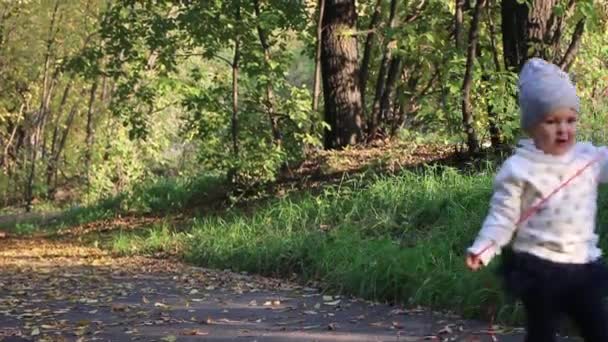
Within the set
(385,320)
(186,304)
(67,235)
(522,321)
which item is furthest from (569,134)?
(67,235)

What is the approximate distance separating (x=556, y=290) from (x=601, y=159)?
63cm

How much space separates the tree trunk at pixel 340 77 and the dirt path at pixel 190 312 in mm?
4856

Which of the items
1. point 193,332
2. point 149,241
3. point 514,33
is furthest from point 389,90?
point 193,332

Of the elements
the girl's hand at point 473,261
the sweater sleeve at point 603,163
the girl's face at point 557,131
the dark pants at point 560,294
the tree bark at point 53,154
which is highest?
the girl's face at point 557,131

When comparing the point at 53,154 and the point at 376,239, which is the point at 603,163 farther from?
the point at 53,154

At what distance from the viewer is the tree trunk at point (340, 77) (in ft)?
47.5

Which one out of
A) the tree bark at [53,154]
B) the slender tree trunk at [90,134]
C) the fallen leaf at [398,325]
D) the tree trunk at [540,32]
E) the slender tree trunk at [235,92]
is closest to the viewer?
the fallen leaf at [398,325]

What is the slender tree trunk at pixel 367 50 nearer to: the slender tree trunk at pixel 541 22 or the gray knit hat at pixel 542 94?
the slender tree trunk at pixel 541 22

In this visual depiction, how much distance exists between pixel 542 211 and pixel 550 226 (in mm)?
74

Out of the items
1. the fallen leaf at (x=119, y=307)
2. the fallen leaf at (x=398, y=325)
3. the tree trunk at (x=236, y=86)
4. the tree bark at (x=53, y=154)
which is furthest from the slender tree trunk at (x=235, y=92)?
the tree bark at (x=53, y=154)

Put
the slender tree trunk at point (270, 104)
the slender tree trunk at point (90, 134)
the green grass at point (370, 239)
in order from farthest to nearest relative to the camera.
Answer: the slender tree trunk at point (90, 134) → the slender tree trunk at point (270, 104) → the green grass at point (370, 239)

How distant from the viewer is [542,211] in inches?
141

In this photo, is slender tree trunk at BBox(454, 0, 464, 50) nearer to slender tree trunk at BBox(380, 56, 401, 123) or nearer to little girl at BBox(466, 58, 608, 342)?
slender tree trunk at BBox(380, 56, 401, 123)

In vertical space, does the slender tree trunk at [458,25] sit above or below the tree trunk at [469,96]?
above
